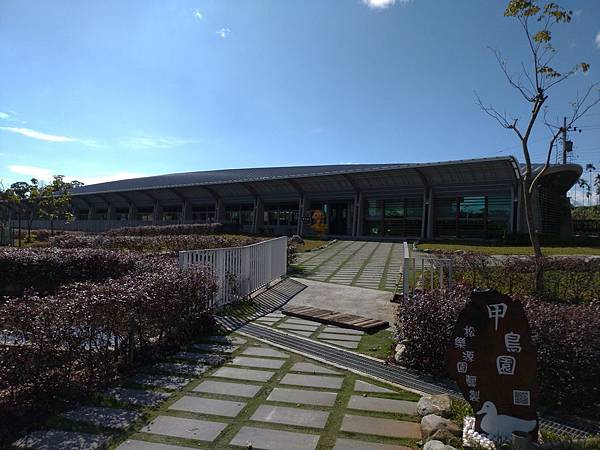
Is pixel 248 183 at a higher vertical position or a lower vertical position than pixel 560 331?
higher

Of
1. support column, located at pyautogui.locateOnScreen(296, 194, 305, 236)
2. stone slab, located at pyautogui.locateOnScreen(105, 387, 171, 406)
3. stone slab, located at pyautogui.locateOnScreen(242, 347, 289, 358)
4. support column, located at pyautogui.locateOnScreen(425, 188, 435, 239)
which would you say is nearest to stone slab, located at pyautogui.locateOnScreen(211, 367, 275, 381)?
stone slab, located at pyautogui.locateOnScreen(242, 347, 289, 358)

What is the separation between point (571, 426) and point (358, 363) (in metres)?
2.32

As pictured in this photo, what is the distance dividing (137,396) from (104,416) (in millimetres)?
459

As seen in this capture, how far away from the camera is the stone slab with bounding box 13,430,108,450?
328 cm

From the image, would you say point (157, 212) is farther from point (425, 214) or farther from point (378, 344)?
point (378, 344)

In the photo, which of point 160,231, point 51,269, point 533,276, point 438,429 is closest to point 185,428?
point 438,429

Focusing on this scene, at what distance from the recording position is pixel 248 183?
37125 mm

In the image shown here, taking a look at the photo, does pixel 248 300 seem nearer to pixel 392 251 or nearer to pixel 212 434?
pixel 212 434

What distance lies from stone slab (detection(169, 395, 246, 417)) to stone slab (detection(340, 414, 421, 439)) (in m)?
0.99

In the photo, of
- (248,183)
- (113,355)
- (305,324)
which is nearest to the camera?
(113,355)

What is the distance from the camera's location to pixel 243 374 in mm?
4988

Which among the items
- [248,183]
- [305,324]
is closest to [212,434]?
[305,324]

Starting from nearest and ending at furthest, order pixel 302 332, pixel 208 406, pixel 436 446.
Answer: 1. pixel 436 446
2. pixel 208 406
3. pixel 302 332

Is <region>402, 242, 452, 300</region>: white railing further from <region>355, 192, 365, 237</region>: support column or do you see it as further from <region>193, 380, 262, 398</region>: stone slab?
Result: <region>355, 192, 365, 237</region>: support column
